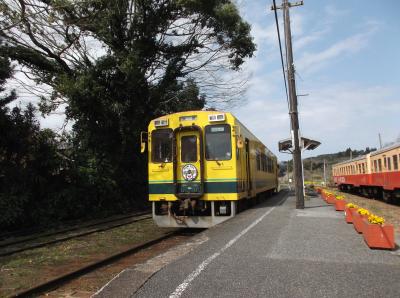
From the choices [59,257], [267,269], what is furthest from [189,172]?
[267,269]

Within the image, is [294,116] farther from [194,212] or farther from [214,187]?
[194,212]

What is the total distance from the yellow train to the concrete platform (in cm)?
249

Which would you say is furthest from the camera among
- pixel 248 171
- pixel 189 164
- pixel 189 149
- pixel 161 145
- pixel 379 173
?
pixel 379 173

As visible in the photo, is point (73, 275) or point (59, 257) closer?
point (73, 275)

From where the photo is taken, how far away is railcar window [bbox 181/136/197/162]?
11.9 metres

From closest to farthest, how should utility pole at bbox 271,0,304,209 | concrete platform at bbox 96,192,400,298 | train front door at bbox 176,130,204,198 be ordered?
concrete platform at bbox 96,192,400,298
train front door at bbox 176,130,204,198
utility pole at bbox 271,0,304,209

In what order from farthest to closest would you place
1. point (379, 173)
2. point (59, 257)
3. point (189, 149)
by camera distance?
point (379, 173), point (189, 149), point (59, 257)

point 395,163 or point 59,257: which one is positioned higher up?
point 395,163

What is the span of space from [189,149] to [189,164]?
17.5 inches

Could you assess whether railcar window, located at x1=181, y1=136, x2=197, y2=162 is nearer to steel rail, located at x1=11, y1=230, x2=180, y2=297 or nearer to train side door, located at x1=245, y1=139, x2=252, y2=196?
train side door, located at x1=245, y1=139, x2=252, y2=196

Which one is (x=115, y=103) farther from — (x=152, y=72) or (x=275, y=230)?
(x=275, y=230)

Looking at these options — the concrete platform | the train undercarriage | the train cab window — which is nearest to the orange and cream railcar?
the train cab window

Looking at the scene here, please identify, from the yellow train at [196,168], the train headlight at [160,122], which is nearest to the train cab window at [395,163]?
the yellow train at [196,168]

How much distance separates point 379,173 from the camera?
78.0ft
